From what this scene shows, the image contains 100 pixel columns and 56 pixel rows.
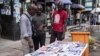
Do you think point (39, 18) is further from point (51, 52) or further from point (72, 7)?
point (72, 7)

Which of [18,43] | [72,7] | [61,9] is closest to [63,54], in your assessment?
[61,9]

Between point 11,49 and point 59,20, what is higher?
point 59,20

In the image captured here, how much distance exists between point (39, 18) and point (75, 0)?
34513 mm

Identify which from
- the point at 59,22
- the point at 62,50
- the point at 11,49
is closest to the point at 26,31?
the point at 62,50

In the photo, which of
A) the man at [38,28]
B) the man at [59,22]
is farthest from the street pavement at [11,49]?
the man at [38,28]

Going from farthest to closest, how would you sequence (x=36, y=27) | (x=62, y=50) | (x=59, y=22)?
(x=59, y=22), (x=36, y=27), (x=62, y=50)

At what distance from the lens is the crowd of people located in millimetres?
9592

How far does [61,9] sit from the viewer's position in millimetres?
12164

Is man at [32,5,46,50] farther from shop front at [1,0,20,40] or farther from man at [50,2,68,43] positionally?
shop front at [1,0,20,40]

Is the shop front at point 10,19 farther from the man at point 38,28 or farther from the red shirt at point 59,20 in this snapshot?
the man at point 38,28

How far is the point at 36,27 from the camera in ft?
35.6

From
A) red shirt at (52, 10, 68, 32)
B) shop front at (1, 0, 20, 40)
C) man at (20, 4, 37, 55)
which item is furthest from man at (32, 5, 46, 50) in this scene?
shop front at (1, 0, 20, 40)

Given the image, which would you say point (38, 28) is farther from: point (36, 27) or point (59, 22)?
point (59, 22)

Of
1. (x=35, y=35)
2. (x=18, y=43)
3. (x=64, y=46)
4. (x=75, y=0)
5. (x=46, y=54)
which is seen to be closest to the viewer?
(x=46, y=54)
